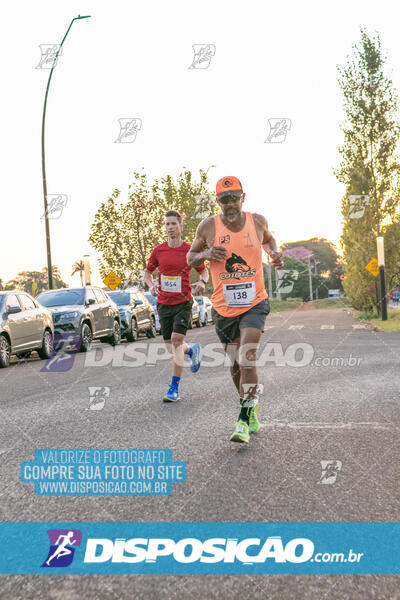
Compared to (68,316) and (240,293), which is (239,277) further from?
(68,316)

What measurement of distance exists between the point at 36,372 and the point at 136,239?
27.3 m

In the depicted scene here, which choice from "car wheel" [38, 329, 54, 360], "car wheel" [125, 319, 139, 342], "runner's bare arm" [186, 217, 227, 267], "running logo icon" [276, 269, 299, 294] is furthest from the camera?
"running logo icon" [276, 269, 299, 294]

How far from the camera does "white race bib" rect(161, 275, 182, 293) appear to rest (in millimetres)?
7352

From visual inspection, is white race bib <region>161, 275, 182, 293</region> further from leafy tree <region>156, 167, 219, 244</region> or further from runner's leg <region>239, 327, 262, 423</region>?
leafy tree <region>156, 167, 219, 244</region>

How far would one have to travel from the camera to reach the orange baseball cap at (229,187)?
16.5 ft

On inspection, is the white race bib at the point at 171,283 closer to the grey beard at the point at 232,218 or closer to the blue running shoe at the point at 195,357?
the blue running shoe at the point at 195,357

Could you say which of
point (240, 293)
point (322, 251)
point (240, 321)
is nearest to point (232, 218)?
point (240, 293)

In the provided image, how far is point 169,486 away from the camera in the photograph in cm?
388

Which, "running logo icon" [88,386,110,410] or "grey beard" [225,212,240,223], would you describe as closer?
"grey beard" [225,212,240,223]

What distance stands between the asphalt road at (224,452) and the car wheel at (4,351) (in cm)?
278

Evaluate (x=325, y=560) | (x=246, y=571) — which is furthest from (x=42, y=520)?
(x=325, y=560)

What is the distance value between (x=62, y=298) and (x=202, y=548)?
1443 cm

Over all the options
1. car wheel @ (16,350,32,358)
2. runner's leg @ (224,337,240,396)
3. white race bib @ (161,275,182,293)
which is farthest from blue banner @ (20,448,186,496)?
car wheel @ (16,350,32,358)

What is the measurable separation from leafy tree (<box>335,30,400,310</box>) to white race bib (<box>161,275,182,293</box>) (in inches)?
987
